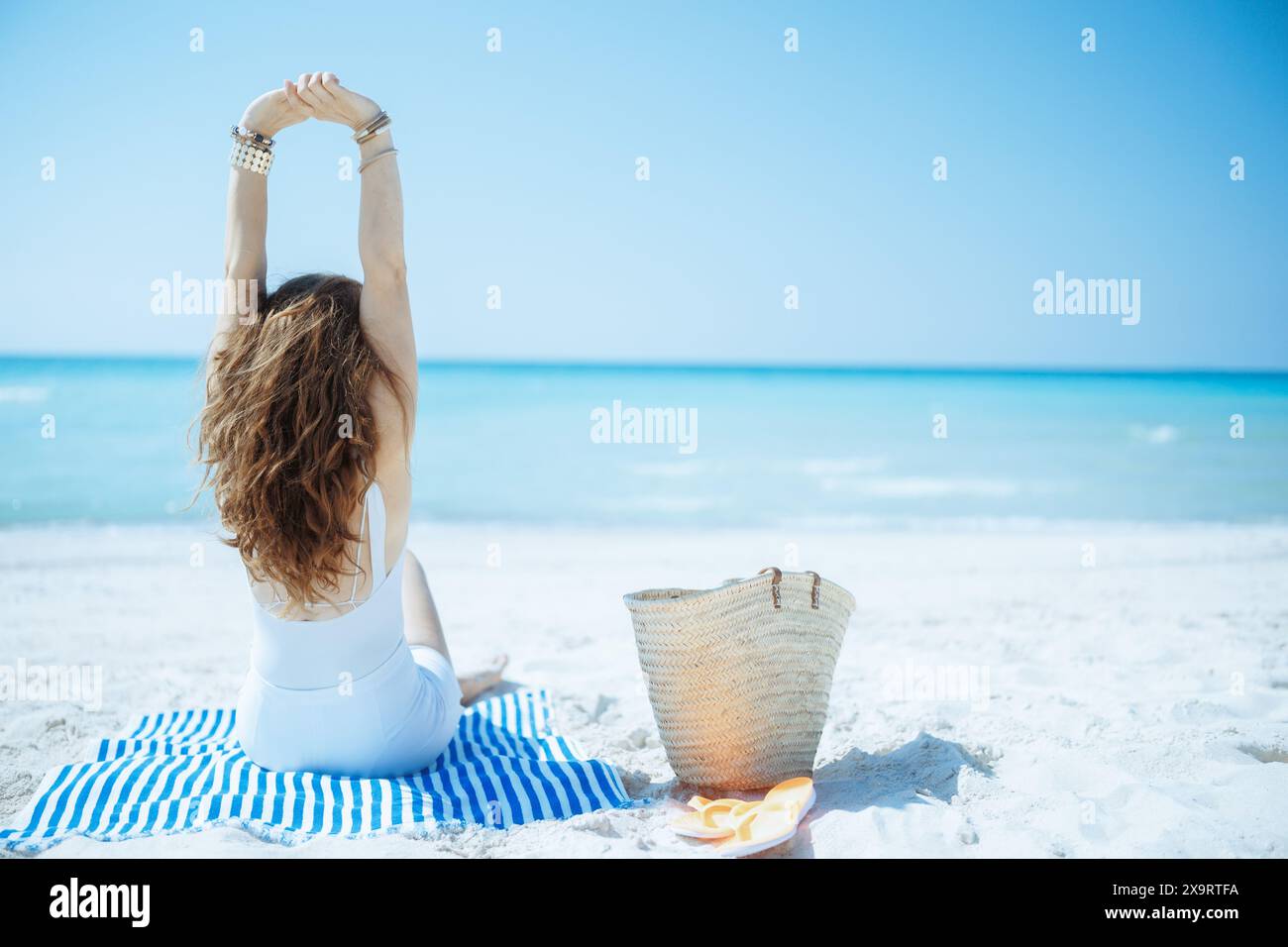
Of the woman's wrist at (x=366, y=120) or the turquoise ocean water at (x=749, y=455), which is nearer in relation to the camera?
the woman's wrist at (x=366, y=120)

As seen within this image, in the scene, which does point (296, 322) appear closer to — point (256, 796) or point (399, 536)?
point (399, 536)

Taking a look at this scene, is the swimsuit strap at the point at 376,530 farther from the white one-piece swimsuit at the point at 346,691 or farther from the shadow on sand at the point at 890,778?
the shadow on sand at the point at 890,778

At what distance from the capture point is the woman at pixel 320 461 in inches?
102

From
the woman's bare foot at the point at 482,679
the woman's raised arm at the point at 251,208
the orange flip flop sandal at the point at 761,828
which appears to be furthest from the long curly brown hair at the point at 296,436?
the woman's bare foot at the point at 482,679

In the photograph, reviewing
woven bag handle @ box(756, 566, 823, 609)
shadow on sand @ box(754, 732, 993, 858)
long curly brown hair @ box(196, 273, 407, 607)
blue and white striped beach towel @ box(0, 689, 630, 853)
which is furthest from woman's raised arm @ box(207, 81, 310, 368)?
shadow on sand @ box(754, 732, 993, 858)

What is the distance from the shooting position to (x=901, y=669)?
4574 mm

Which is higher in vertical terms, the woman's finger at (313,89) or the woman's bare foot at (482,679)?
the woman's finger at (313,89)

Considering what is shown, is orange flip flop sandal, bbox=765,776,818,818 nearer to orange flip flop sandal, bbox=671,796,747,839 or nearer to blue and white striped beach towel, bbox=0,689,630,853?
orange flip flop sandal, bbox=671,796,747,839

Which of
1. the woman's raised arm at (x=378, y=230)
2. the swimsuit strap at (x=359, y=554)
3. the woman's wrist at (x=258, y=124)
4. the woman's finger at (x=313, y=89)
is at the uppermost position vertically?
the woman's finger at (x=313, y=89)

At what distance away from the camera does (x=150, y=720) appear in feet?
12.4

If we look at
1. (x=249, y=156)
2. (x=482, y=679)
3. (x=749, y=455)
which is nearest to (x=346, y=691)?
(x=482, y=679)

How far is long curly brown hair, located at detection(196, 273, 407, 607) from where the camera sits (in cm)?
258

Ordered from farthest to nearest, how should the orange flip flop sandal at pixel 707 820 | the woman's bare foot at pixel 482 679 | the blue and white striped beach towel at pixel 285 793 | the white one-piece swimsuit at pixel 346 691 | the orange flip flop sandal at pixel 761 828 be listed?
Result: the woman's bare foot at pixel 482 679 < the white one-piece swimsuit at pixel 346 691 < the blue and white striped beach towel at pixel 285 793 < the orange flip flop sandal at pixel 707 820 < the orange flip flop sandal at pixel 761 828
